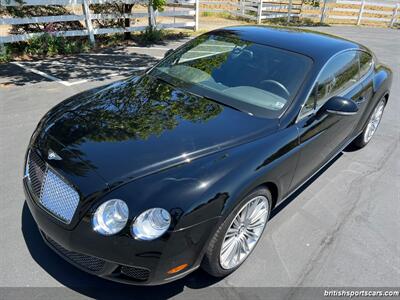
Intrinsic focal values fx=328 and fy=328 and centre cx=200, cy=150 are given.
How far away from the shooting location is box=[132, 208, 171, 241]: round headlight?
203 centimetres

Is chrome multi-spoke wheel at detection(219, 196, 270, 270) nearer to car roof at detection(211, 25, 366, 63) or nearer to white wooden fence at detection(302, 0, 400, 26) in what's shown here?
car roof at detection(211, 25, 366, 63)

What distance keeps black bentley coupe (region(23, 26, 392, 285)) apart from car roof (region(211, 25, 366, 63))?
2cm

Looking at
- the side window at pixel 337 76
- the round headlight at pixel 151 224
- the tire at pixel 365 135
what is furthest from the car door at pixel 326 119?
the round headlight at pixel 151 224

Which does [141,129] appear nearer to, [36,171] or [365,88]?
[36,171]

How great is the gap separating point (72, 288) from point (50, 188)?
767 millimetres

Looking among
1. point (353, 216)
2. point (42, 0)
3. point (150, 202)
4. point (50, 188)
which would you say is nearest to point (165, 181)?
point (150, 202)

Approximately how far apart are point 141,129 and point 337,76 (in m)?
2.19

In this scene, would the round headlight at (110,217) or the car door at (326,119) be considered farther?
the car door at (326,119)

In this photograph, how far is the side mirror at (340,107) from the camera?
9.85 ft

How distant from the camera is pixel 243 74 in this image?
3227 mm

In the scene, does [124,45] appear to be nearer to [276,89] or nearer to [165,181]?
[276,89]

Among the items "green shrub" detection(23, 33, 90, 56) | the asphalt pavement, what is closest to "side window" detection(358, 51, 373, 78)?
the asphalt pavement

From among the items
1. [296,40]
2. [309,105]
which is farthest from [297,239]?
[296,40]

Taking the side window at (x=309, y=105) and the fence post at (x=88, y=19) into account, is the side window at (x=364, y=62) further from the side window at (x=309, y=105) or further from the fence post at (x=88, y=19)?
the fence post at (x=88, y=19)
